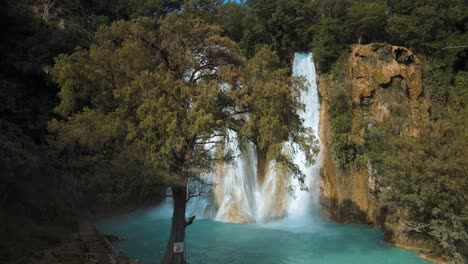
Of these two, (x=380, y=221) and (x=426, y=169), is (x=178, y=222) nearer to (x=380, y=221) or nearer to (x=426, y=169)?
(x=426, y=169)

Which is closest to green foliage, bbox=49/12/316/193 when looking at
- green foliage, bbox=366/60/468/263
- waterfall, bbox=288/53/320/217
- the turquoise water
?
green foliage, bbox=366/60/468/263

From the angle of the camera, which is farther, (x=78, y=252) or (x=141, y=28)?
(x=78, y=252)

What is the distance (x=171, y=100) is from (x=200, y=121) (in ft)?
3.65

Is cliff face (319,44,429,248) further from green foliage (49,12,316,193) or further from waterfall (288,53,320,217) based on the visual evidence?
green foliage (49,12,316,193)

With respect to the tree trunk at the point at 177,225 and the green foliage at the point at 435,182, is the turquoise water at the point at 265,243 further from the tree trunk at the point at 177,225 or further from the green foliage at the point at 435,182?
the tree trunk at the point at 177,225

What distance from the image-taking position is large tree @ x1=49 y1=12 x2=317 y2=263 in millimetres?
10586

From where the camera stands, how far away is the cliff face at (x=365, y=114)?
2411 cm

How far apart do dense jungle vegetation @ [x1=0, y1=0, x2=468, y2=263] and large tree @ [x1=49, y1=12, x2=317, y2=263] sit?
3.5 inches

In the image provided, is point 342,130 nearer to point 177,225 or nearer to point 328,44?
point 328,44

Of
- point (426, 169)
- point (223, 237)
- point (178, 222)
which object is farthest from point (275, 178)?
point (178, 222)

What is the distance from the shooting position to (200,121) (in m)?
9.99

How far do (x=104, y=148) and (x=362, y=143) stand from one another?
17.4m

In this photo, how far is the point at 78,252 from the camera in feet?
44.9

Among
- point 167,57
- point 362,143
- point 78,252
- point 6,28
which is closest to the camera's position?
point 167,57
